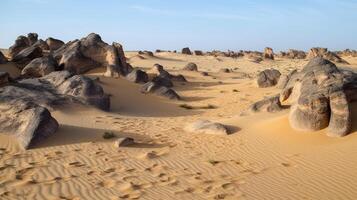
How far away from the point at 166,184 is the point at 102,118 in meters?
6.05

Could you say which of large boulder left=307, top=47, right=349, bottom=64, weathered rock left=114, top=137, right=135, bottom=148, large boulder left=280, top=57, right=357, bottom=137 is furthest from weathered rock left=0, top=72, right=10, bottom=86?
large boulder left=307, top=47, right=349, bottom=64

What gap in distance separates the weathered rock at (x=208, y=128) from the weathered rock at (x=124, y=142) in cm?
202

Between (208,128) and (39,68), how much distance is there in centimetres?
1259

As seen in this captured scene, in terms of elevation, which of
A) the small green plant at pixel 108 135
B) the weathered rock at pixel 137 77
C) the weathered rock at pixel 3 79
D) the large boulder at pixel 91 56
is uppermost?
the large boulder at pixel 91 56

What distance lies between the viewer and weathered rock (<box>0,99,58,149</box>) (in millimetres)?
9695

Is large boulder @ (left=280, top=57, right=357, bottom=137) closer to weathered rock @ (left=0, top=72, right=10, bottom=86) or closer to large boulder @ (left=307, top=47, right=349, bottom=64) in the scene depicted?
weathered rock @ (left=0, top=72, right=10, bottom=86)

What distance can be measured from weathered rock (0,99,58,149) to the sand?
23 centimetres

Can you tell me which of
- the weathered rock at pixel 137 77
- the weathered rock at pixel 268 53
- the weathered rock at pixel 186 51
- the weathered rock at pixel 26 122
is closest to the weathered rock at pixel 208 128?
the weathered rock at pixel 26 122

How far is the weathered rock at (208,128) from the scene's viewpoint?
10.7 m

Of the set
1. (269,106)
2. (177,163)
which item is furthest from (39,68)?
(177,163)

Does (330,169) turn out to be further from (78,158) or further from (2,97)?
(2,97)

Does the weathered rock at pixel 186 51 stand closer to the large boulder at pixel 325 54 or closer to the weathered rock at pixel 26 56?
the large boulder at pixel 325 54

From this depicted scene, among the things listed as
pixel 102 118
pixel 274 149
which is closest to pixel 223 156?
pixel 274 149

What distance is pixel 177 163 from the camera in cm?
848
